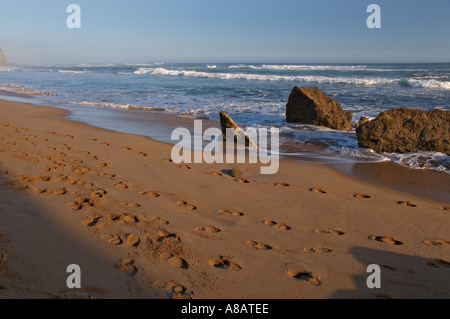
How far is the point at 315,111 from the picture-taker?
884cm

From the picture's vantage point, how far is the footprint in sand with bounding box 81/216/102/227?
291 cm

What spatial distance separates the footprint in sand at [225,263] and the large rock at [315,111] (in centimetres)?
690

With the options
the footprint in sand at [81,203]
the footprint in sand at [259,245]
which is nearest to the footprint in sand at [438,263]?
the footprint in sand at [259,245]

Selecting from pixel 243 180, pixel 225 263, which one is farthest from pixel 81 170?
pixel 225 263

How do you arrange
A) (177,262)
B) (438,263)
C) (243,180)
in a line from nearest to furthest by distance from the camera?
(177,262), (438,263), (243,180)

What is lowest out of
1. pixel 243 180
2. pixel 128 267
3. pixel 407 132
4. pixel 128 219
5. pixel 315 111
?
pixel 128 267

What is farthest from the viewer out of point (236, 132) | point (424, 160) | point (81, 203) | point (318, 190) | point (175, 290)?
point (236, 132)

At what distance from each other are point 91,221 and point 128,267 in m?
0.87

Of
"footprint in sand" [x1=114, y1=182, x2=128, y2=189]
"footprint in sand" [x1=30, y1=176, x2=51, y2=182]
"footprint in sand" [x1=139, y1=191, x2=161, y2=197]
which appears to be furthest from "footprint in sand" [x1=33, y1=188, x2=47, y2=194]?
"footprint in sand" [x1=139, y1=191, x2=161, y2=197]

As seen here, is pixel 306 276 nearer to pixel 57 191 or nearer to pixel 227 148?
pixel 57 191

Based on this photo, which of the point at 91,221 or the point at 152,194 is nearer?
the point at 91,221

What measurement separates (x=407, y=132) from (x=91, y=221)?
19.9 ft

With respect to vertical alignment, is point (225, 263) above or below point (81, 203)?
below

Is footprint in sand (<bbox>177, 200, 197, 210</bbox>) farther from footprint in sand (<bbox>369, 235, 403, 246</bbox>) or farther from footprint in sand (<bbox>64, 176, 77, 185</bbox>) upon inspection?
footprint in sand (<bbox>369, 235, 403, 246</bbox>)
